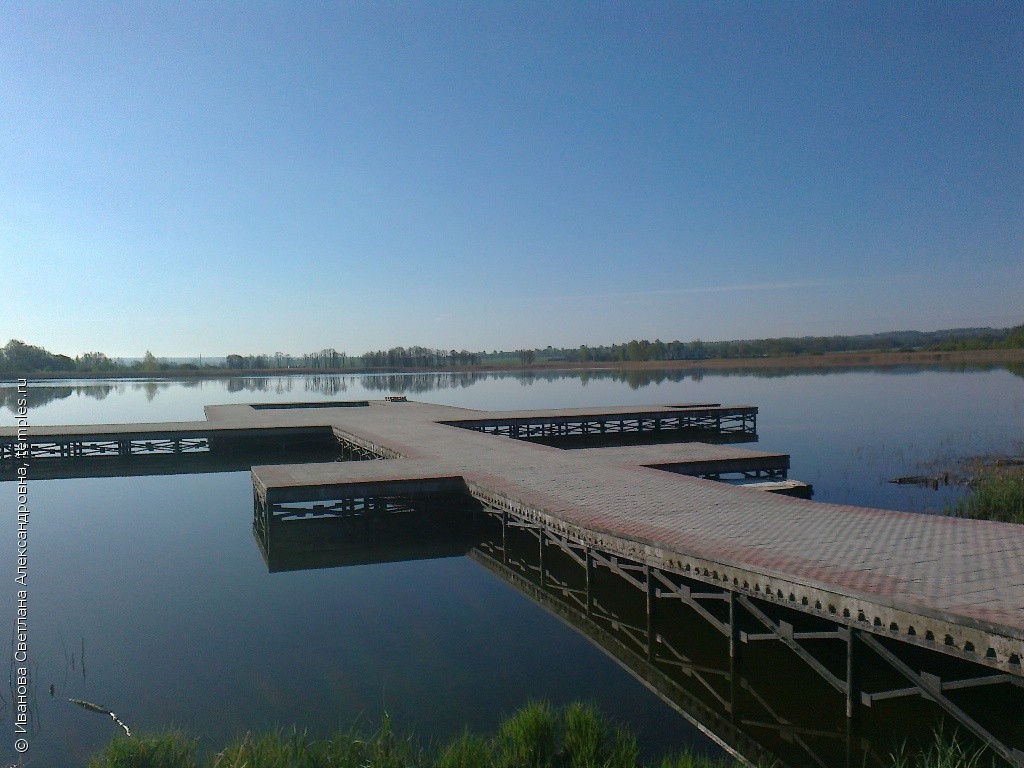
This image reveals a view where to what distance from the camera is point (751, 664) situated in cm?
609

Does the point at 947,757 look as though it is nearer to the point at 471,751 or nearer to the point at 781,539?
the point at 781,539

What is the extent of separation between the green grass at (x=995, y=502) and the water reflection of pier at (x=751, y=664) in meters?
6.00

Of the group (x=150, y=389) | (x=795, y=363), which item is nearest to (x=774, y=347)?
(x=795, y=363)

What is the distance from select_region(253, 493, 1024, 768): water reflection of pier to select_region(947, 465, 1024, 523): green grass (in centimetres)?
600

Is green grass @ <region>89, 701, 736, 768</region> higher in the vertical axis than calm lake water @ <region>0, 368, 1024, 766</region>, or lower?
higher

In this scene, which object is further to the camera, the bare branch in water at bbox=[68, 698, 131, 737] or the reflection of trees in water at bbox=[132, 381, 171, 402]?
the reflection of trees in water at bbox=[132, 381, 171, 402]

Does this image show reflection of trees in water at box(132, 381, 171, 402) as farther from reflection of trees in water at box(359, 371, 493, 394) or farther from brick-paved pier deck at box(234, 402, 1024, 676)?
brick-paved pier deck at box(234, 402, 1024, 676)

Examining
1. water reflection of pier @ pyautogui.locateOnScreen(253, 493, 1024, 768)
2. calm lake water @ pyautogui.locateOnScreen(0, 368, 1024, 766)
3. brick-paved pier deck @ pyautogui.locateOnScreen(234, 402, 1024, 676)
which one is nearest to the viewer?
brick-paved pier deck @ pyautogui.locateOnScreen(234, 402, 1024, 676)

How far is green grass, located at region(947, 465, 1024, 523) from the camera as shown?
11453 millimetres

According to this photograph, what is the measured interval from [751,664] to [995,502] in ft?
25.5

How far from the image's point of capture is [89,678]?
242 inches

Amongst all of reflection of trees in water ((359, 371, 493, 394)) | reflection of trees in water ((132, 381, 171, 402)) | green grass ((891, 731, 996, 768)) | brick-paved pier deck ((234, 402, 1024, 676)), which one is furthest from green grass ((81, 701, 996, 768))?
reflection of trees in water ((359, 371, 493, 394))

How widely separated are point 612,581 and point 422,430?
1009 centimetres

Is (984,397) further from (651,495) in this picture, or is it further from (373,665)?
(373,665)
